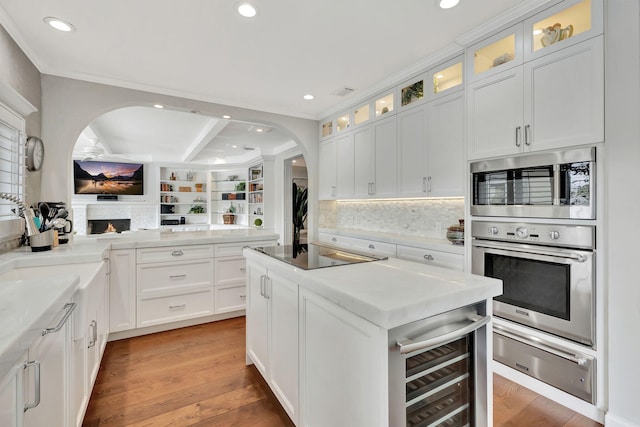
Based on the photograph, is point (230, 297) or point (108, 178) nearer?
point (230, 297)

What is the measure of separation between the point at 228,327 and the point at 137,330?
861 mm

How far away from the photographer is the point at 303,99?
12.3 ft

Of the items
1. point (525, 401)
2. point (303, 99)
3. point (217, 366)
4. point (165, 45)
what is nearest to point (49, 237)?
point (217, 366)

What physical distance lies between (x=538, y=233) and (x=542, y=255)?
0.14 m

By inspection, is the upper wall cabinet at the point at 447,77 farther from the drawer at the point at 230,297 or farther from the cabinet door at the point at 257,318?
the drawer at the point at 230,297

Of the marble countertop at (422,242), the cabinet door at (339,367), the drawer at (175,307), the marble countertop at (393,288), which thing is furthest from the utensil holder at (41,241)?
the marble countertop at (422,242)

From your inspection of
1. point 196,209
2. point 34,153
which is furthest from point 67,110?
point 196,209

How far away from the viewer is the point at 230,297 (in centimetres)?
333

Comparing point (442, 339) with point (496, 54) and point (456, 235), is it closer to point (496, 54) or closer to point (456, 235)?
point (456, 235)

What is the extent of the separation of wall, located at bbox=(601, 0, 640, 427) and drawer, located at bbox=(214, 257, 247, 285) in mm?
3018

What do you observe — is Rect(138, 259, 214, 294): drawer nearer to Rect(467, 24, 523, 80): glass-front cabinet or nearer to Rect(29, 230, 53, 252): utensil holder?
Rect(29, 230, 53, 252): utensil holder

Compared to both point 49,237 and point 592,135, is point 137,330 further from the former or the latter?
point 592,135

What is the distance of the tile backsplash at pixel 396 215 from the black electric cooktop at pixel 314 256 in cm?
153

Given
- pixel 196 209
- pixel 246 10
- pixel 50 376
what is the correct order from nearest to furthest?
pixel 50 376 → pixel 246 10 → pixel 196 209
